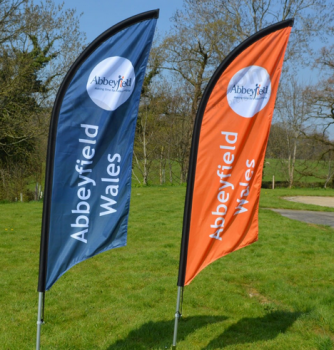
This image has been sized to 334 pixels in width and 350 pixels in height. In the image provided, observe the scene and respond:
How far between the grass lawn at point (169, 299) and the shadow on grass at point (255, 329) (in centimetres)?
1

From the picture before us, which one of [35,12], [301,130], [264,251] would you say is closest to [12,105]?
[35,12]

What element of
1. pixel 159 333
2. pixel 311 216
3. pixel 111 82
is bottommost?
pixel 159 333

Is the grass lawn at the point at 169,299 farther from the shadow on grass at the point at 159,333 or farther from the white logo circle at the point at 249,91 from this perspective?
the white logo circle at the point at 249,91

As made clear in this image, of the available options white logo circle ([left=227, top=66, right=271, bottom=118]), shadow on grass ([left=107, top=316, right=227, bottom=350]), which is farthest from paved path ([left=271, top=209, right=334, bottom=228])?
white logo circle ([left=227, top=66, right=271, bottom=118])

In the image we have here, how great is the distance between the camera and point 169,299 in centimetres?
625

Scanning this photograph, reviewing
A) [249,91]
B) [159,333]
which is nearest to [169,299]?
[159,333]

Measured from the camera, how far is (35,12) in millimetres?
18250

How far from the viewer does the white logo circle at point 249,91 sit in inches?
175

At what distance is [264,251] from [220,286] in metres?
2.63

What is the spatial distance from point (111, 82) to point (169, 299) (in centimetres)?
353

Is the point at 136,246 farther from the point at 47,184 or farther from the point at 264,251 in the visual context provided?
the point at 47,184

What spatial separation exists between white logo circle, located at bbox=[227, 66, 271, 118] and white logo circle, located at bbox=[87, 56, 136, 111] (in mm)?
1073

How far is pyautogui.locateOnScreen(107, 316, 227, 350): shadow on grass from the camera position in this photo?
4.75 metres

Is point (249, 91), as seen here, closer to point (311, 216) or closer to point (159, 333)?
point (159, 333)
